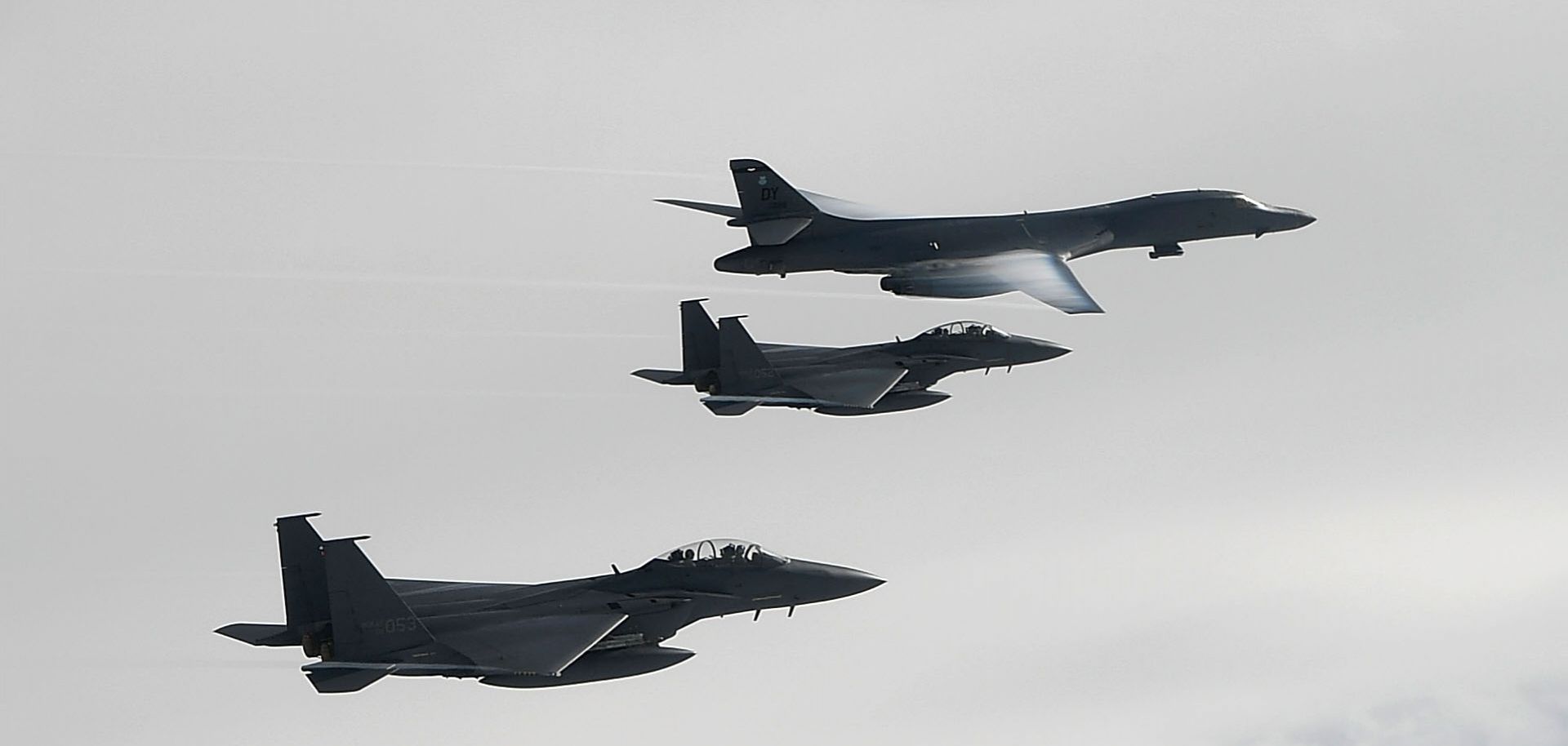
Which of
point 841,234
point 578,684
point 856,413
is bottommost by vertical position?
point 578,684

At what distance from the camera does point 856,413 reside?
78188 mm

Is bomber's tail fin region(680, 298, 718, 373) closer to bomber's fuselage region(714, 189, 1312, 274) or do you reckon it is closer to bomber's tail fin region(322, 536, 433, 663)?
bomber's fuselage region(714, 189, 1312, 274)

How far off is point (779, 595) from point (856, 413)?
43.5 feet

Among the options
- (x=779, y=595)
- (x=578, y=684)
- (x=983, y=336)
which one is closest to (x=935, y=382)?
(x=983, y=336)

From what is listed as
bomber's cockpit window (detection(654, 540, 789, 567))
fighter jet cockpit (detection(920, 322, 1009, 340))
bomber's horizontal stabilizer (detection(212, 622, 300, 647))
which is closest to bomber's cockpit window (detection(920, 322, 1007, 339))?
fighter jet cockpit (detection(920, 322, 1009, 340))

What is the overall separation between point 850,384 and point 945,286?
780 centimetres

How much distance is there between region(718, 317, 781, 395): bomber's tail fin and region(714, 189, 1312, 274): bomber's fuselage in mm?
6952

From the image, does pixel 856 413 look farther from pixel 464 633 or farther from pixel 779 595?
pixel 464 633

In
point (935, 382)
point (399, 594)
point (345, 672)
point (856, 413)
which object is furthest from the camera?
point (935, 382)

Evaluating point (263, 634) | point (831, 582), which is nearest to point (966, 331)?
point (831, 582)

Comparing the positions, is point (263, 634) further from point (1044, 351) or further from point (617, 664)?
point (1044, 351)

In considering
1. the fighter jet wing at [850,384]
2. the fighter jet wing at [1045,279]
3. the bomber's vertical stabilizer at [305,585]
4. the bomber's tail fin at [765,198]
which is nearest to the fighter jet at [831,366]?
the fighter jet wing at [850,384]

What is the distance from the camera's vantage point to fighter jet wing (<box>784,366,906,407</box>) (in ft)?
255

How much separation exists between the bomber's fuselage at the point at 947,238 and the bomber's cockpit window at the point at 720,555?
841 inches
